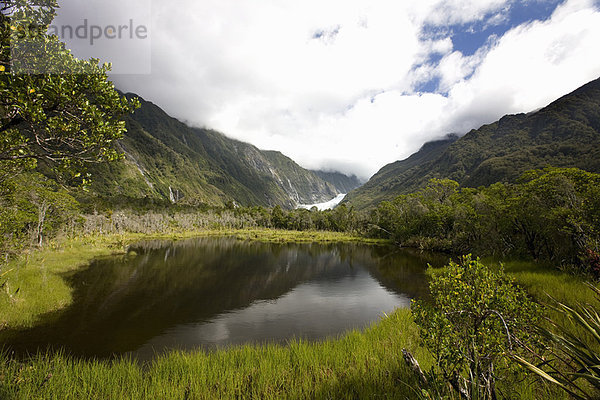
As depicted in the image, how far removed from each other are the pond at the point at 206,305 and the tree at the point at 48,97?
39.0 ft

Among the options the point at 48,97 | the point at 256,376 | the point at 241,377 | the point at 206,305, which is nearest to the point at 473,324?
the point at 256,376

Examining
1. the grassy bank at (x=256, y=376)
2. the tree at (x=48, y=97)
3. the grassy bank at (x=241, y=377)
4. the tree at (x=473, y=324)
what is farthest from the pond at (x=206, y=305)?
the tree at (x=473, y=324)

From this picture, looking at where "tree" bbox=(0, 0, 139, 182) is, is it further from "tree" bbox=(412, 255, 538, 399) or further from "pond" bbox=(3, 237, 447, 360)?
"pond" bbox=(3, 237, 447, 360)

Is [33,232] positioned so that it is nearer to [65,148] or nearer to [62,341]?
[62,341]

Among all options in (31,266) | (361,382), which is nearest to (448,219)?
(361,382)

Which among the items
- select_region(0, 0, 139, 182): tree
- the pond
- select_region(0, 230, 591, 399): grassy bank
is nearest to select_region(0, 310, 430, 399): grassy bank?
select_region(0, 230, 591, 399): grassy bank

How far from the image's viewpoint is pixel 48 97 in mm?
6535

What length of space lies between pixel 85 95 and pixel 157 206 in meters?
159

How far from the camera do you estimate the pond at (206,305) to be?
15.7 m

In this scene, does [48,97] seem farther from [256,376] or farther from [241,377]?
[256,376]

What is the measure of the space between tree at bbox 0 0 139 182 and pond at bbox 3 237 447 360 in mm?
11901

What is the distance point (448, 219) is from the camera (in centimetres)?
5631

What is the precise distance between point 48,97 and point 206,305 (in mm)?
21383

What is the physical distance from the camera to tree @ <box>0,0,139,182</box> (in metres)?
6.12
